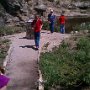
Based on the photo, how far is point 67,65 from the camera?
17.9 metres

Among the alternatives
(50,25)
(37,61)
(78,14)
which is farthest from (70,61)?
(78,14)

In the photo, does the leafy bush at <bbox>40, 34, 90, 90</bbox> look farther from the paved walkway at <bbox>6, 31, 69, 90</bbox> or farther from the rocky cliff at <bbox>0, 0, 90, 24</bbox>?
the rocky cliff at <bbox>0, 0, 90, 24</bbox>

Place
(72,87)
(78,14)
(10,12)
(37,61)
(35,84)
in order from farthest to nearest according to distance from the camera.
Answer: (78,14)
(10,12)
(37,61)
(72,87)
(35,84)

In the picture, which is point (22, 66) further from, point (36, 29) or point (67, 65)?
point (36, 29)

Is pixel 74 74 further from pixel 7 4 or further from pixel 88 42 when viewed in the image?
pixel 7 4

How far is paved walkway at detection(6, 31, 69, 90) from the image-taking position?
14.6 m

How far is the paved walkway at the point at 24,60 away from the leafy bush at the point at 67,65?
0.49 metres

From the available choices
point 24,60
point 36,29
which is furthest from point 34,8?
point 24,60

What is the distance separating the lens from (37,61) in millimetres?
17656

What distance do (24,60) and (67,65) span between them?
6.46 ft

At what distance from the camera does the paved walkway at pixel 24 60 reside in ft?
48.0

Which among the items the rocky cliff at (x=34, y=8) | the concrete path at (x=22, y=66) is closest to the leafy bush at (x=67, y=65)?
the concrete path at (x=22, y=66)

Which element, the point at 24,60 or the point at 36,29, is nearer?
the point at 24,60

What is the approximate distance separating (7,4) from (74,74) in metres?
19.7
